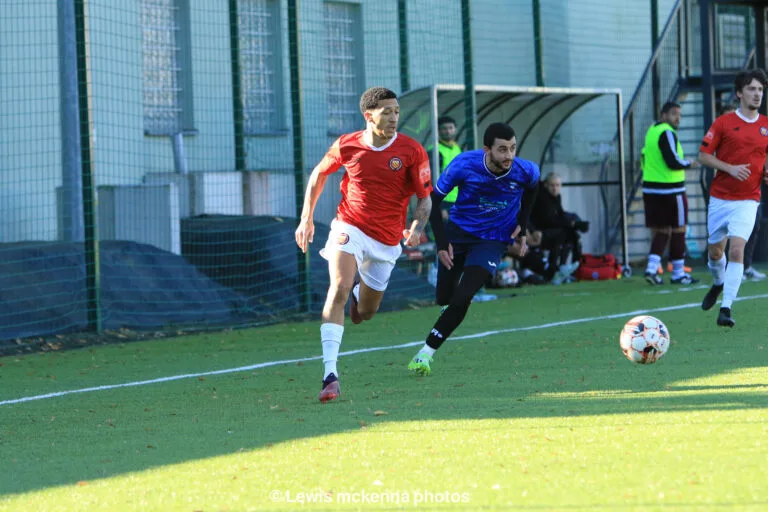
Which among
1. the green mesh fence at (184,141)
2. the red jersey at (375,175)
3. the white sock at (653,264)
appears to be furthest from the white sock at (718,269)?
the white sock at (653,264)

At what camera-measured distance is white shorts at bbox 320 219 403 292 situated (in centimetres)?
870

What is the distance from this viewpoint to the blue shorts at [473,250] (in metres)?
9.54

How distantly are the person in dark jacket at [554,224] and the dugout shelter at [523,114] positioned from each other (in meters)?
1.45

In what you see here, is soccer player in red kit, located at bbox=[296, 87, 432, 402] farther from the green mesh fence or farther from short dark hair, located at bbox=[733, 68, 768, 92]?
the green mesh fence

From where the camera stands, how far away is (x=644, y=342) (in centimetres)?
875

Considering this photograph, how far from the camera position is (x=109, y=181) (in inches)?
668

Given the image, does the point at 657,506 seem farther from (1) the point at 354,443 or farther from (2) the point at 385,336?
(2) the point at 385,336

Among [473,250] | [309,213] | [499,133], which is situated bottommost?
[473,250]

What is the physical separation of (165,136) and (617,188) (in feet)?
27.1

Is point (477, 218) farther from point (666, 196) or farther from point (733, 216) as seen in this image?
point (666, 196)

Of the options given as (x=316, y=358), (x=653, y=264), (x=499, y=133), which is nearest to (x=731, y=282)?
(x=499, y=133)

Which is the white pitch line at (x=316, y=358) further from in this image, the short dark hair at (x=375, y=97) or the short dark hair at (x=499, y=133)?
the short dark hair at (x=375, y=97)

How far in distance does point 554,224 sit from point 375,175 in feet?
34.4

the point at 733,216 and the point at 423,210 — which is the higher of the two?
the point at 423,210
